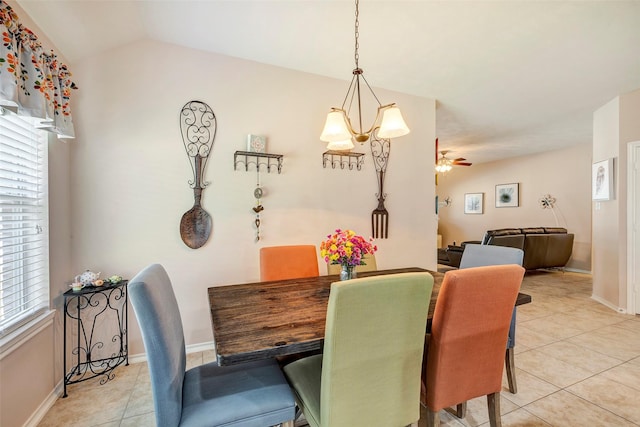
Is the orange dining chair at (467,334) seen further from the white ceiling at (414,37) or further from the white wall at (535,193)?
the white wall at (535,193)

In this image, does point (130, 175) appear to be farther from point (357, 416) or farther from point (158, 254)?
point (357, 416)

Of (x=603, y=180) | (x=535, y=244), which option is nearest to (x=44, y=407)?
(x=603, y=180)

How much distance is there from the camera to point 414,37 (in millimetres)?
2402

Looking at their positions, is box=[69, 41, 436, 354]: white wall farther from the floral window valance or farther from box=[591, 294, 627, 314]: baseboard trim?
box=[591, 294, 627, 314]: baseboard trim

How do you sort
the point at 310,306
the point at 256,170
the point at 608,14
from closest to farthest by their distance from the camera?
the point at 310,306, the point at 608,14, the point at 256,170

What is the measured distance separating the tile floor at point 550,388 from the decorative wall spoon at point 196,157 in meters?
1.08

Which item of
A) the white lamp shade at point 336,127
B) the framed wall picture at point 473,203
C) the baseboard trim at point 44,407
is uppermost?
the white lamp shade at point 336,127

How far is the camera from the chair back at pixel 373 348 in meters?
1.04

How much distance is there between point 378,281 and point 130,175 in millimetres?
2322

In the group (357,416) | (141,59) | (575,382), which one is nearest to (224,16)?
(141,59)

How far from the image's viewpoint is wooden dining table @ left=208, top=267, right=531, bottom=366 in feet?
3.63

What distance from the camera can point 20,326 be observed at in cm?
164

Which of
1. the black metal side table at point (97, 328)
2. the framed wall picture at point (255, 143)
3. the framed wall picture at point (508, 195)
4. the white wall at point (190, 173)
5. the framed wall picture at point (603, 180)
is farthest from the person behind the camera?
the framed wall picture at point (508, 195)

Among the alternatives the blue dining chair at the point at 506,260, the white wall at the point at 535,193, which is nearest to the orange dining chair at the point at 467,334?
the blue dining chair at the point at 506,260
